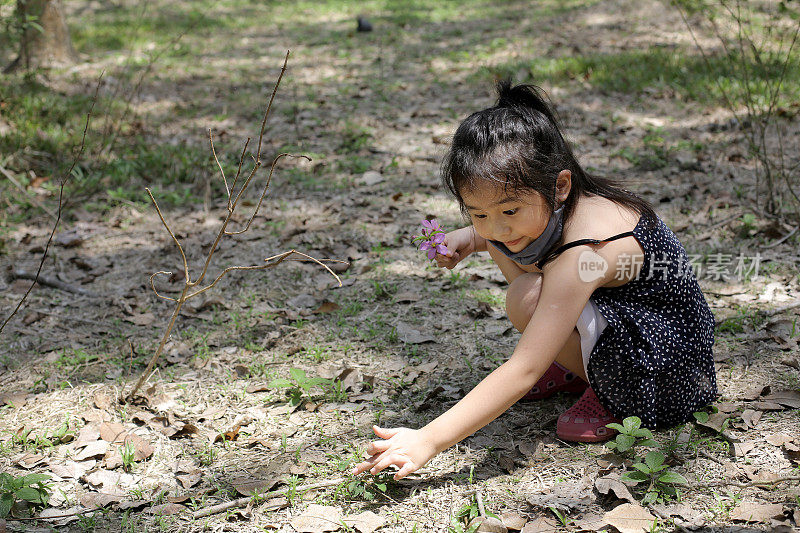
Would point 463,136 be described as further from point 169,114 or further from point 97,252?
point 169,114

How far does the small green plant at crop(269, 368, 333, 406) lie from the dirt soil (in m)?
0.03

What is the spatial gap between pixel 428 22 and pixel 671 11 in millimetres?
3517

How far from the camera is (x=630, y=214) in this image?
7.75 ft

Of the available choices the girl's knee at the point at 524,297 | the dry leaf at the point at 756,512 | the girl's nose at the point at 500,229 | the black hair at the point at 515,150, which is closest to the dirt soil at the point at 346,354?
the dry leaf at the point at 756,512

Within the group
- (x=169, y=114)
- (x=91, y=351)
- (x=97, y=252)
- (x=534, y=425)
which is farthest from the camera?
(x=169, y=114)

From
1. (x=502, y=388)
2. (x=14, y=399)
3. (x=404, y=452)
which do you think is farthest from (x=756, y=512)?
(x=14, y=399)

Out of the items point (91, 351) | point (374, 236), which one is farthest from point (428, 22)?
point (91, 351)

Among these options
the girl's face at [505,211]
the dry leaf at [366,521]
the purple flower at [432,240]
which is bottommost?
the dry leaf at [366,521]

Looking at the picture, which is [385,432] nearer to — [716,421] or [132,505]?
[132,505]

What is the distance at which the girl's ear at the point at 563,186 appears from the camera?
2234 millimetres

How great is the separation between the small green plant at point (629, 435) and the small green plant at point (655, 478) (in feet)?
0.22

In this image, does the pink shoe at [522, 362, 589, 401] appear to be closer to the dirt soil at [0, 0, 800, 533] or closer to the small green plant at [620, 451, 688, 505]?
the dirt soil at [0, 0, 800, 533]

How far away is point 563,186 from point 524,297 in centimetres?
39

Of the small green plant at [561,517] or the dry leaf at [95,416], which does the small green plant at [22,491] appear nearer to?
the dry leaf at [95,416]
